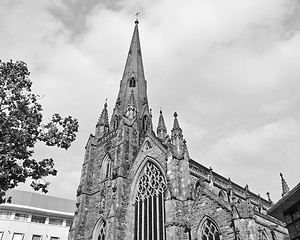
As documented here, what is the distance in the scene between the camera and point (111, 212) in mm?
21750

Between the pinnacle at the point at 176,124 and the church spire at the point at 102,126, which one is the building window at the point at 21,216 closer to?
the church spire at the point at 102,126

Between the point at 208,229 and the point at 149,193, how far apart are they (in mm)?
5933

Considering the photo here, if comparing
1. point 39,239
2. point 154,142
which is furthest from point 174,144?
point 39,239

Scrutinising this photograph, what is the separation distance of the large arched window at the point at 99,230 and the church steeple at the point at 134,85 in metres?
11.0

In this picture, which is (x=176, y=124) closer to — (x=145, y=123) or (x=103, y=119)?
(x=145, y=123)

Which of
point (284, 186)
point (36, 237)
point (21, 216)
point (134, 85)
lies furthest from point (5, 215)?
point (284, 186)

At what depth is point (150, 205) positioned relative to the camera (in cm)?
2166

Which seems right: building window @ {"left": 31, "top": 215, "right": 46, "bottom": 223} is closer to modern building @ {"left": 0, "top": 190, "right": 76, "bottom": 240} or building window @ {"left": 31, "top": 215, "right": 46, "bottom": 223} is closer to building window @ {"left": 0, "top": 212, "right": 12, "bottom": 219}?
modern building @ {"left": 0, "top": 190, "right": 76, "bottom": 240}

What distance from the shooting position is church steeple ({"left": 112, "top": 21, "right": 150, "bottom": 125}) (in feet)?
103

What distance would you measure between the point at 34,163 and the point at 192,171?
14.2m

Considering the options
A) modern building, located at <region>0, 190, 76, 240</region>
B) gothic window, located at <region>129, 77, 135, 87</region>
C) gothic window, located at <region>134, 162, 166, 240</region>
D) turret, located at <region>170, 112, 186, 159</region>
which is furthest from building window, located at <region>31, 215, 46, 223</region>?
turret, located at <region>170, 112, 186, 159</region>

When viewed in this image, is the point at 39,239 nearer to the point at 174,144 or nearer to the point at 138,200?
the point at 138,200

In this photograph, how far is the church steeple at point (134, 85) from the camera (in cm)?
3132

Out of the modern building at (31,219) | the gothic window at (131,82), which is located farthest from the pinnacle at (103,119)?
the modern building at (31,219)
